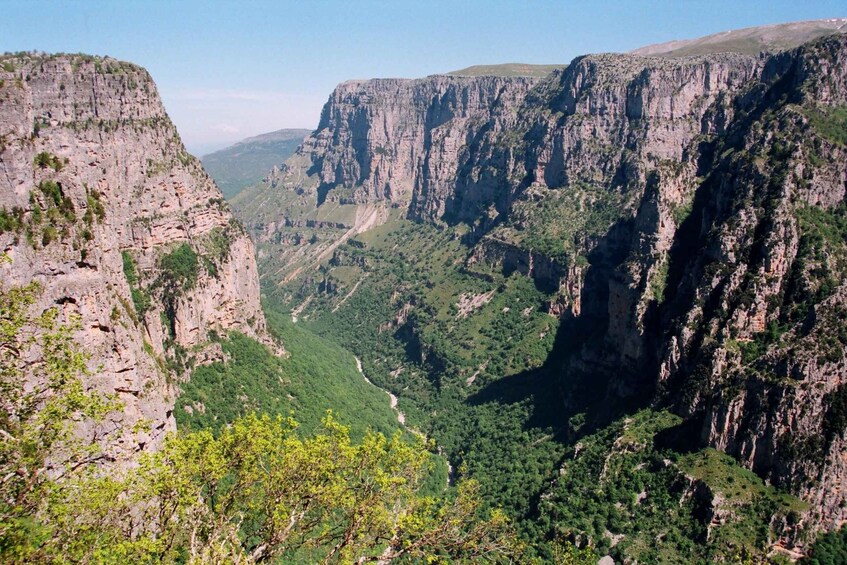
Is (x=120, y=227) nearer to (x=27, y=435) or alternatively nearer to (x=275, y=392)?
(x=275, y=392)

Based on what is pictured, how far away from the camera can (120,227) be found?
305ft

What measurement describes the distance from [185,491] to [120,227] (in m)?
71.6

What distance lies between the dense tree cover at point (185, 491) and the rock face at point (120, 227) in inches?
290

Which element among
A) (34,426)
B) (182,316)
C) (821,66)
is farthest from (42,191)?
(821,66)

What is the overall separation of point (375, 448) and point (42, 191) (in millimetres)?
28080

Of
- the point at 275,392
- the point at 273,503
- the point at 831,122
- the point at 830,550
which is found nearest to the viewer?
the point at 273,503

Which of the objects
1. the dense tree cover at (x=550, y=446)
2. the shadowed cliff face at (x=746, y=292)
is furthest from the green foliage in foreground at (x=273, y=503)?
the shadowed cliff face at (x=746, y=292)

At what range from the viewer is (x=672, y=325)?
102 meters

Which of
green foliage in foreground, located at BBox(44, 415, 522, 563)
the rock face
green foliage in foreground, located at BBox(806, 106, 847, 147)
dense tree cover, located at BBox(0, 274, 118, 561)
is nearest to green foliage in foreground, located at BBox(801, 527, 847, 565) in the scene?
green foliage in foreground, located at BBox(44, 415, 522, 563)

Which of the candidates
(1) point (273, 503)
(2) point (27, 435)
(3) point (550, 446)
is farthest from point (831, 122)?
(2) point (27, 435)

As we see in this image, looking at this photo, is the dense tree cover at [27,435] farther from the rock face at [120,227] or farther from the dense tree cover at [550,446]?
the dense tree cover at [550,446]

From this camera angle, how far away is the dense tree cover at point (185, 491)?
85.9 feet

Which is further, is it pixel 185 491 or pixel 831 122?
pixel 831 122

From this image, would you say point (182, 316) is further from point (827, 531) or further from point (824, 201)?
point (824, 201)
